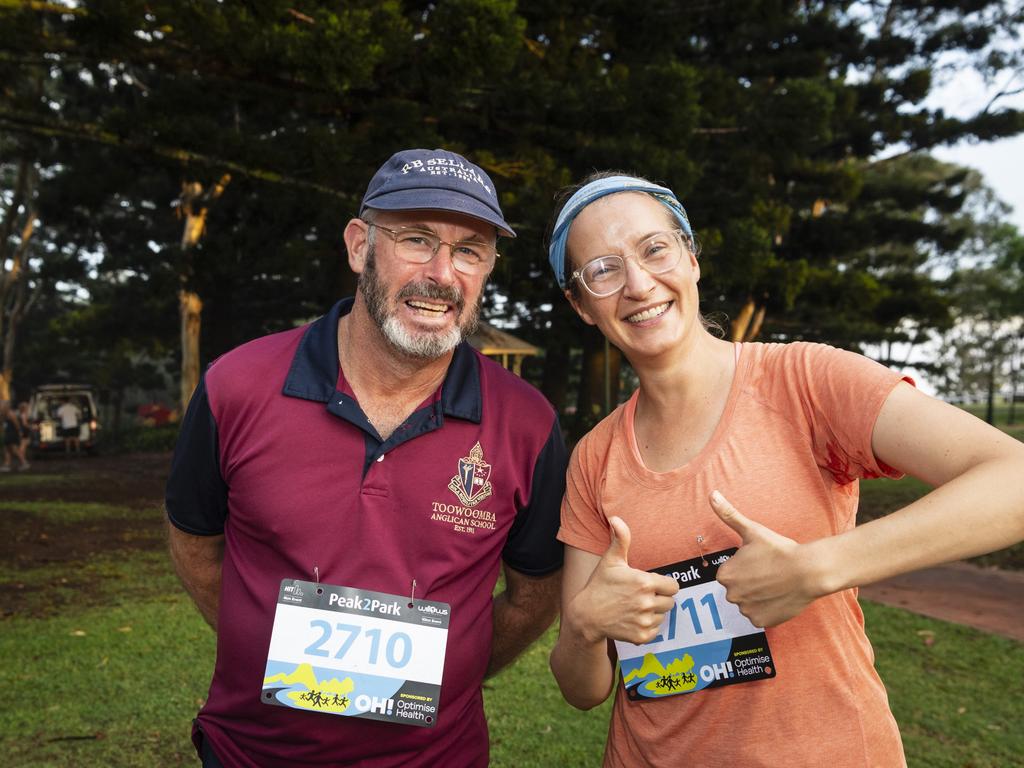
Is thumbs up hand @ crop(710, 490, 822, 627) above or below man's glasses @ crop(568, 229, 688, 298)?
below

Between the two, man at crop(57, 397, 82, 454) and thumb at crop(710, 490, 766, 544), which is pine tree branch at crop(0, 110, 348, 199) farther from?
man at crop(57, 397, 82, 454)

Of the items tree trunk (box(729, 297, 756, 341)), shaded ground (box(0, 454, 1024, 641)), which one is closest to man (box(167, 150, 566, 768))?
shaded ground (box(0, 454, 1024, 641))

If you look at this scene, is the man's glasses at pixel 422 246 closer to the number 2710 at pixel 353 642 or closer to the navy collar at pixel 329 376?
the navy collar at pixel 329 376

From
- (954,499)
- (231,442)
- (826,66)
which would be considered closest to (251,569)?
(231,442)

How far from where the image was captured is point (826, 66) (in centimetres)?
1798

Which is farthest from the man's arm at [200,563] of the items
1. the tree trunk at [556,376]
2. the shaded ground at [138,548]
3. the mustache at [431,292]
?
the tree trunk at [556,376]

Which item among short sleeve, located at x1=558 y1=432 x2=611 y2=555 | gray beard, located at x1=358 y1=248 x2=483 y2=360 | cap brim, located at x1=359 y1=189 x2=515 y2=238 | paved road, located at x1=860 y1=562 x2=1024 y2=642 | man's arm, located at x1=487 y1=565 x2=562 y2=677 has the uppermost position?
cap brim, located at x1=359 y1=189 x2=515 y2=238

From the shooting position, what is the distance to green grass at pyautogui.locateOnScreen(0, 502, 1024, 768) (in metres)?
4.49

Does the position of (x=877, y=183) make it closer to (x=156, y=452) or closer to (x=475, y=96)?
(x=475, y=96)

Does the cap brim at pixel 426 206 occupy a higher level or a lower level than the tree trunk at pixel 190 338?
higher

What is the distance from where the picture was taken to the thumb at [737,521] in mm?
1708

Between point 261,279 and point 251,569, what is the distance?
2633 cm

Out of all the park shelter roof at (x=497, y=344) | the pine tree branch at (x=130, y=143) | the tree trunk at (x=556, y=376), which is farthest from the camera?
the tree trunk at (x=556, y=376)

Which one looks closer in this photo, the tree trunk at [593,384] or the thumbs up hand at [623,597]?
the thumbs up hand at [623,597]
